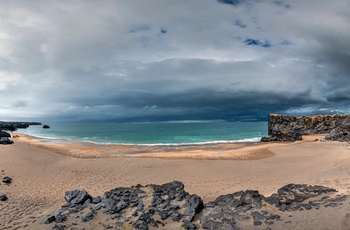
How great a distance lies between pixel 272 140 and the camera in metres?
50.0

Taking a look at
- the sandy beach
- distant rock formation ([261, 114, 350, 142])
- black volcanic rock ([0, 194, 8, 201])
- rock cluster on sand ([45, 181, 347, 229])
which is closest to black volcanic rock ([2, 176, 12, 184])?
the sandy beach

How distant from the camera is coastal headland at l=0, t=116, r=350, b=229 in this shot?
10.5 metres

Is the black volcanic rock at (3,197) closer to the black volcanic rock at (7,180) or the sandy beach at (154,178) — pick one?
the sandy beach at (154,178)

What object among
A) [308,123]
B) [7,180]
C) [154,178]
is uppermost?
[308,123]

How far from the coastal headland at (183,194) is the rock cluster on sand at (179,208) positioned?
0.04 metres

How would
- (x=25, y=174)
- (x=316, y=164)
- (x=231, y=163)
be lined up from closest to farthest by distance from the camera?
(x=25, y=174) → (x=316, y=164) → (x=231, y=163)

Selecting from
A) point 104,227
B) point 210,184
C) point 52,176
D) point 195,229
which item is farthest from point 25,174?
point 195,229

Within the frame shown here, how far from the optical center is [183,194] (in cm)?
1244

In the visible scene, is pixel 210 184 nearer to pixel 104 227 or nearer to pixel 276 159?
pixel 104 227

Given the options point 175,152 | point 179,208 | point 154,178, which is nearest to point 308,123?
point 175,152

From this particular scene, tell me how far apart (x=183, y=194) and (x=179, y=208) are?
3.09 ft

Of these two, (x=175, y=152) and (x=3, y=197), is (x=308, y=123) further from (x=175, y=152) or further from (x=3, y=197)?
(x=3, y=197)

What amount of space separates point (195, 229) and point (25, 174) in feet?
54.7

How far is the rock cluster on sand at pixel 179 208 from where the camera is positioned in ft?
34.4
